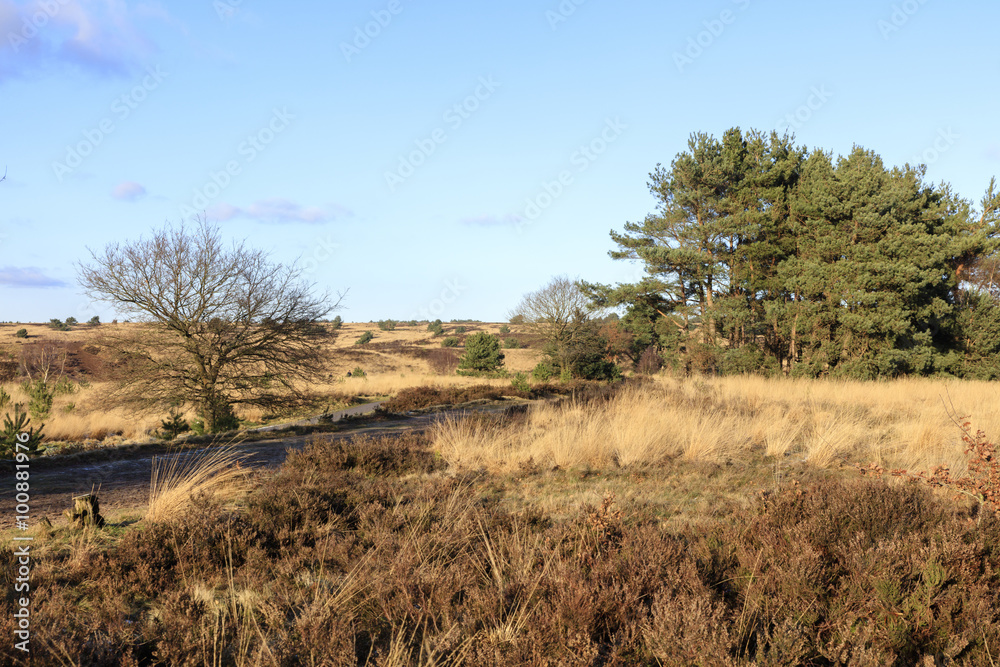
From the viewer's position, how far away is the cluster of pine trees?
21203 mm

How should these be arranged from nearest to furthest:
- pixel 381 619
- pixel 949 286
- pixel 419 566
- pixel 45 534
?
pixel 381 619 < pixel 419 566 < pixel 45 534 < pixel 949 286

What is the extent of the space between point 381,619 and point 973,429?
10.6m

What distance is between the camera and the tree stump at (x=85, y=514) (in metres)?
5.05

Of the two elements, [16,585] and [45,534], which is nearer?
[16,585]

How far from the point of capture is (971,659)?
3.15 metres

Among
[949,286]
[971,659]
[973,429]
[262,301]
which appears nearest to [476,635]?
[971,659]

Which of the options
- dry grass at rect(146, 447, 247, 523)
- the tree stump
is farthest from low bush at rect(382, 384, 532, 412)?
the tree stump

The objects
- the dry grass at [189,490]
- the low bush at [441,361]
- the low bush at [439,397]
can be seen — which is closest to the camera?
the dry grass at [189,490]

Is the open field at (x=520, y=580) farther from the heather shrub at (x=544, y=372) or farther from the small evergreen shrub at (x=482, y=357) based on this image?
the small evergreen shrub at (x=482, y=357)

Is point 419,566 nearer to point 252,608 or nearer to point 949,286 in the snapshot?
point 252,608

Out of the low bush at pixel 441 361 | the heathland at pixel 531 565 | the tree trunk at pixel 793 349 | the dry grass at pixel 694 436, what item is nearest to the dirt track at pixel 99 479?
the heathland at pixel 531 565

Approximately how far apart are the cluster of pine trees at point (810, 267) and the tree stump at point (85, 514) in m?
21.1

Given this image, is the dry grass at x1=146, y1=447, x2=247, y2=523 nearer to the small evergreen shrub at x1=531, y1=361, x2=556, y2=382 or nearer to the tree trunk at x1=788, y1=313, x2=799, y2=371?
the small evergreen shrub at x1=531, y1=361, x2=556, y2=382

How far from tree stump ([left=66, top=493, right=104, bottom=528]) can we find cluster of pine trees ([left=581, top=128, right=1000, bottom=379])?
2109 cm
